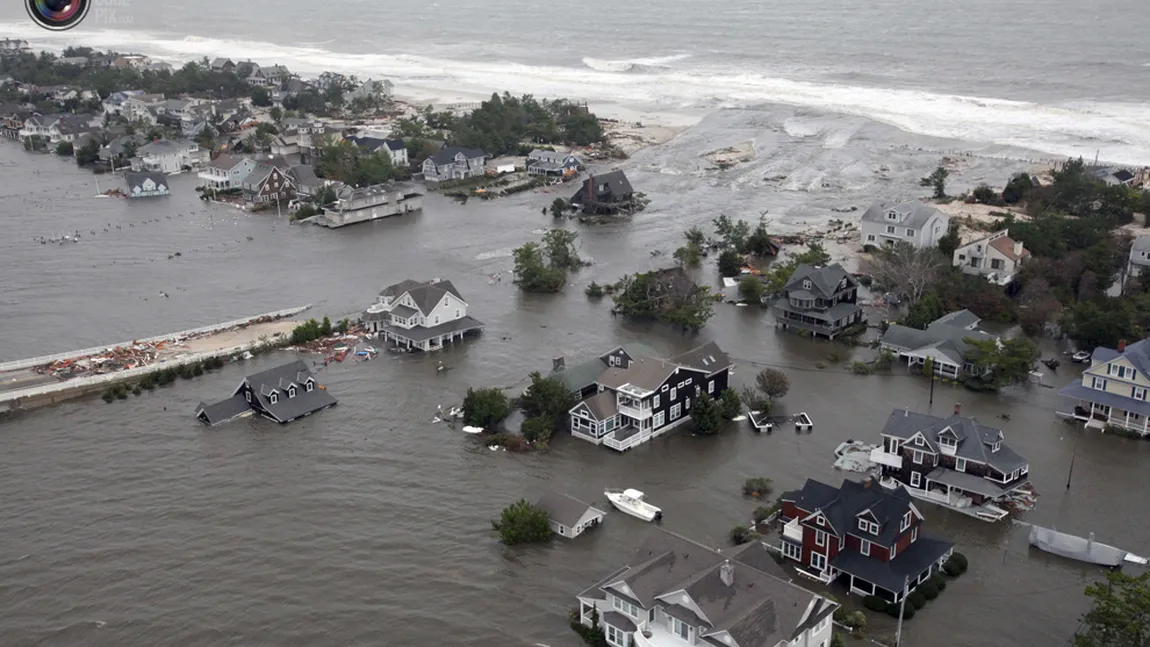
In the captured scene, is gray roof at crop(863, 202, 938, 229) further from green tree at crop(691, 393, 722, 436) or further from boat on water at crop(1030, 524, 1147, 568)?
boat on water at crop(1030, 524, 1147, 568)

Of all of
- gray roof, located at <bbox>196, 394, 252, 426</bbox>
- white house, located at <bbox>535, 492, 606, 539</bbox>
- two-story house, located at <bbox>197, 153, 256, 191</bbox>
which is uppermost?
two-story house, located at <bbox>197, 153, 256, 191</bbox>

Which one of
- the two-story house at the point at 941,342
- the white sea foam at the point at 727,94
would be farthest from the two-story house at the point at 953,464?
the white sea foam at the point at 727,94

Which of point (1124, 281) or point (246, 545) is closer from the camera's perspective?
point (246, 545)

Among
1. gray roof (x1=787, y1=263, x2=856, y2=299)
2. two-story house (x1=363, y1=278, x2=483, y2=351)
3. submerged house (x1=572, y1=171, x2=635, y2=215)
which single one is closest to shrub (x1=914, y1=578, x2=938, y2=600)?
gray roof (x1=787, y1=263, x2=856, y2=299)

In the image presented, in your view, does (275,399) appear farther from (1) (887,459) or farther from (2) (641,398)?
(1) (887,459)

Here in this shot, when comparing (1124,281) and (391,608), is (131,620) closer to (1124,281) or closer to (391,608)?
(391,608)

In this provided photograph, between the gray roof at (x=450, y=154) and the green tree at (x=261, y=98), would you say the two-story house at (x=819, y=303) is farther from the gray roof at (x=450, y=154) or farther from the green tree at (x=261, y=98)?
the green tree at (x=261, y=98)

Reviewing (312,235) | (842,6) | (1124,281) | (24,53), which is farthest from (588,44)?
(1124,281)
